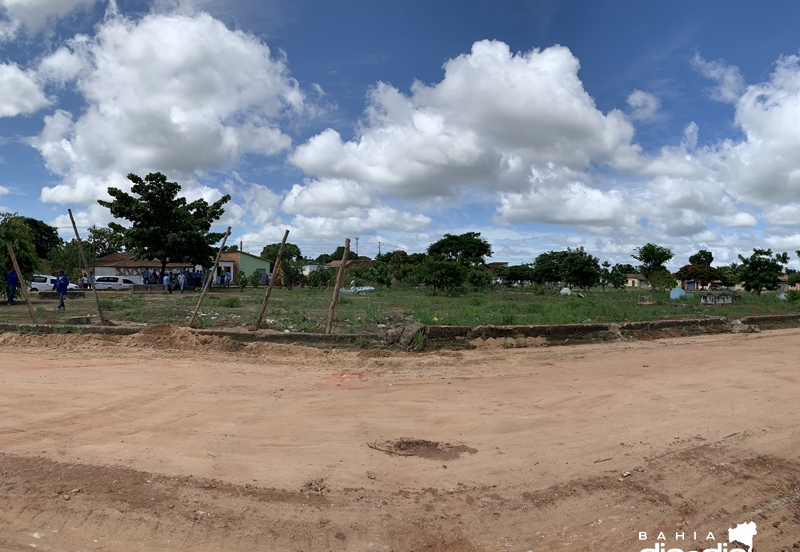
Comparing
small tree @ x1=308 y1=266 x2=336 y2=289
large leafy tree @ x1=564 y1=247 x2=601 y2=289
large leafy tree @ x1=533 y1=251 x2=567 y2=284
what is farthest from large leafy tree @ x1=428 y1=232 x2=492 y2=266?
small tree @ x1=308 y1=266 x2=336 y2=289

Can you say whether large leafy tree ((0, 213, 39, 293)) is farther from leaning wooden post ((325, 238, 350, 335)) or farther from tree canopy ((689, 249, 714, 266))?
tree canopy ((689, 249, 714, 266))

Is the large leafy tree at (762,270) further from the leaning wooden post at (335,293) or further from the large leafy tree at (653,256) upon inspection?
the leaning wooden post at (335,293)

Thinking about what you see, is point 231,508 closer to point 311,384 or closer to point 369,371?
point 311,384

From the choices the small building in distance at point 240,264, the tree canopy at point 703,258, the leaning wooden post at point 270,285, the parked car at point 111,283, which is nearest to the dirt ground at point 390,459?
the leaning wooden post at point 270,285

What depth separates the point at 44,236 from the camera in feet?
192

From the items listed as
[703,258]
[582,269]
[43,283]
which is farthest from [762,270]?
[703,258]

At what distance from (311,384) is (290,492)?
355 cm

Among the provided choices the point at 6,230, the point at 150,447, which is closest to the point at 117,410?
the point at 150,447

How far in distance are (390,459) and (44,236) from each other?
67271 millimetres

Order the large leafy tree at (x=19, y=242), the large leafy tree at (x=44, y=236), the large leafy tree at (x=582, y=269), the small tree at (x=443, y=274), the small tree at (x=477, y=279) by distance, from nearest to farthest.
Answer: the large leafy tree at (x=19, y=242) < the small tree at (x=443, y=274) < the small tree at (x=477, y=279) < the large leafy tree at (x=582, y=269) < the large leafy tree at (x=44, y=236)

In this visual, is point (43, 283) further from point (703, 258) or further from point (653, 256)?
point (703, 258)

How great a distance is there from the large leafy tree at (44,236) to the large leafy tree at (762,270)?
213 feet

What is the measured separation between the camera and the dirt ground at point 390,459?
10.7 ft

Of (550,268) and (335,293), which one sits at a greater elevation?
(550,268)
